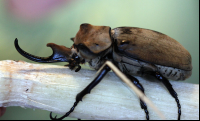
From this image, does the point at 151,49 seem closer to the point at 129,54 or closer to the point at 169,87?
the point at 129,54

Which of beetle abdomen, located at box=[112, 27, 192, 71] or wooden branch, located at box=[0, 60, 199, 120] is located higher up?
beetle abdomen, located at box=[112, 27, 192, 71]

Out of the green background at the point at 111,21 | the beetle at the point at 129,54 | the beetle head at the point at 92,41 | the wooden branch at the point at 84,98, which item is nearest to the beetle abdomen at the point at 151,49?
the beetle at the point at 129,54

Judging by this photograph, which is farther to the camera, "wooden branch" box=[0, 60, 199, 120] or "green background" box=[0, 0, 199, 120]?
"green background" box=[0, 0, 199, 120]

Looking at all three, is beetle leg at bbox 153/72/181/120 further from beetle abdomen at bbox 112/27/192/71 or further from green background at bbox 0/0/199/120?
green background at bbox 0/0/199/120

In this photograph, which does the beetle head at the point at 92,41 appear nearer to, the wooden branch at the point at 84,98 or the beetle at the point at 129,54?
the beetle at the point at 129,54

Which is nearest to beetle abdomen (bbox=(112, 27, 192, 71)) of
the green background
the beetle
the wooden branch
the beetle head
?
the beetle

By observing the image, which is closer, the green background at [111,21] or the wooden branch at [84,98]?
the wooden branch at [84,98]
